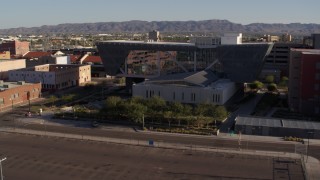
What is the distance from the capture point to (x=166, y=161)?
37938 mm

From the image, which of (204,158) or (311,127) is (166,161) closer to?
(204,158)

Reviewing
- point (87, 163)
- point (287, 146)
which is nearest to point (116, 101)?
point (87, 163)

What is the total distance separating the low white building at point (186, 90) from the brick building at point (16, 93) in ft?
61.3

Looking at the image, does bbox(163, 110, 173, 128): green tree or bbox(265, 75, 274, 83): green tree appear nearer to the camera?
bbox(163, 110, 173, 128): green tree

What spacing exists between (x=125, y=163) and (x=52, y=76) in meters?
45.9

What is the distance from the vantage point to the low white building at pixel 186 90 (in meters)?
61.9

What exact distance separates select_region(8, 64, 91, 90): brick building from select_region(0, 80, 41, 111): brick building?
5.66 meters

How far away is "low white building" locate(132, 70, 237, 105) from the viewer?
6191 cm

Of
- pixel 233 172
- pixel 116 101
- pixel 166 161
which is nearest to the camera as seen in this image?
pixel 233 172

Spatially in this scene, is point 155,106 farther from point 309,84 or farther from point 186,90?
point 309,84

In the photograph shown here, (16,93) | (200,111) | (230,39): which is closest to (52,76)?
(16,93)

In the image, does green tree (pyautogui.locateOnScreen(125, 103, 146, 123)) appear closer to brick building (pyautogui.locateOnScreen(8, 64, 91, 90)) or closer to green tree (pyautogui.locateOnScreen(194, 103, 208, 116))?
green tree (pyautogui.locateOnScreen(194, 103, 208, 116))

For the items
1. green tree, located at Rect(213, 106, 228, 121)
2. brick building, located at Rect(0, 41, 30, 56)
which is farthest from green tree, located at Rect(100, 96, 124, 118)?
brick building, located at Rect(0, 41, 30, 56)

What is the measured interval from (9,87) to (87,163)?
1382 inches
